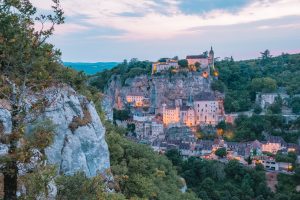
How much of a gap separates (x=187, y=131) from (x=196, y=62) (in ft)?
63.1

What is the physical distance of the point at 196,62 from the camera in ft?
236

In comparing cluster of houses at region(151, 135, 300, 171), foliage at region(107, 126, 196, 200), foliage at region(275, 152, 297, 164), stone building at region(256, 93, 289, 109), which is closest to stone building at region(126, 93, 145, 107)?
cluster of houses at region(151, 135, 300, 171)

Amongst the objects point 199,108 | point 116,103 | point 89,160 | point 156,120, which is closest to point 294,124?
point 199,108

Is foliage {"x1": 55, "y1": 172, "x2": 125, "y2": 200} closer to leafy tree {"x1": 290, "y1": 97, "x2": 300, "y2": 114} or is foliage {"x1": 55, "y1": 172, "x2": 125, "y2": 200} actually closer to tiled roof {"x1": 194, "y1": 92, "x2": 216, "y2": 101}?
tiled roof {"x1": 194, "y1": 92, "x2": 216, "y2": 101}

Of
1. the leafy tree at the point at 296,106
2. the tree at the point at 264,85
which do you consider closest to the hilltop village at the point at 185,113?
the tree at the point at 264,85

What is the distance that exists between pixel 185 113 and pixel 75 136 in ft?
165

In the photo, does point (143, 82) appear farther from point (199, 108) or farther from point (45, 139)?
point (45, 139)

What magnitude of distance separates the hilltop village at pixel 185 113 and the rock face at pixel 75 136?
1317 inches

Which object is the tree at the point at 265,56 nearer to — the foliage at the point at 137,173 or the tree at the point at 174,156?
the tree at the point at 174,156

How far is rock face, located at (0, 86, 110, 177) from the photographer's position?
1100 cm

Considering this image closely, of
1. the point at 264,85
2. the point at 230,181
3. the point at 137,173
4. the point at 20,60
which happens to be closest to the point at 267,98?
the point at 264,85

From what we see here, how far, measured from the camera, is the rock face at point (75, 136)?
36.1 ft

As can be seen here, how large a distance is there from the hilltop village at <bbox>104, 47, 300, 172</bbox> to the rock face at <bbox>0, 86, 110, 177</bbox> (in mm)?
33455

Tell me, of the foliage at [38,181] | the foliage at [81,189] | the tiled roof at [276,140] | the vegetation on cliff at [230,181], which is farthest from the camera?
the tiled roof at [276,140]
